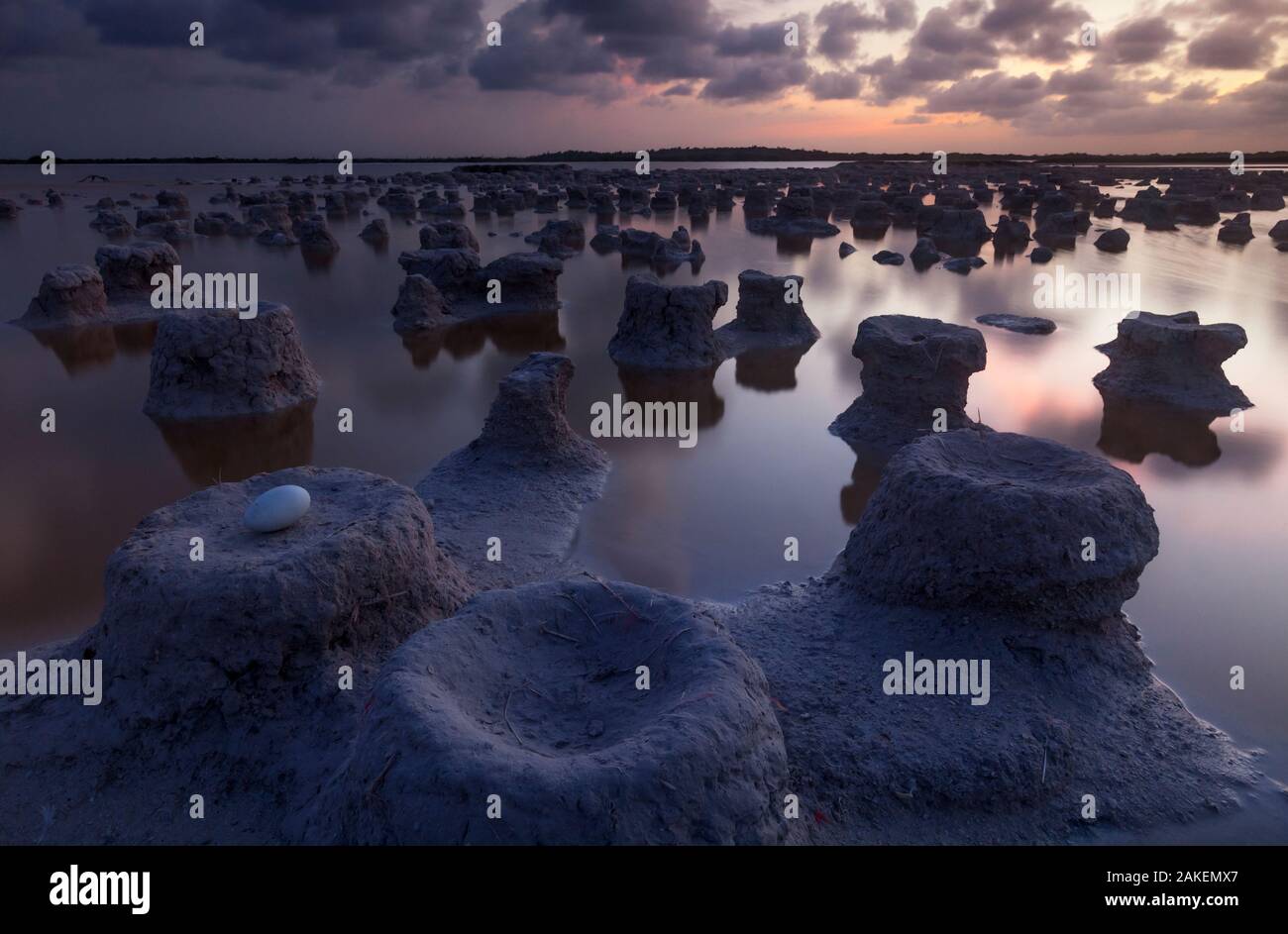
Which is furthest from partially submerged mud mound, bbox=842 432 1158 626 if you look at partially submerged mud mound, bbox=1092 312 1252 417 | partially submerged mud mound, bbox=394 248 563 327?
partially submerged mud mound, bbox=394 248 563 327

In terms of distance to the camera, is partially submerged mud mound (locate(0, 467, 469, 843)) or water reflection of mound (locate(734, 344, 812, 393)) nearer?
partially submerged mud mound (locate(0, 467, 469, 843))

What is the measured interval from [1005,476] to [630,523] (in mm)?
3552

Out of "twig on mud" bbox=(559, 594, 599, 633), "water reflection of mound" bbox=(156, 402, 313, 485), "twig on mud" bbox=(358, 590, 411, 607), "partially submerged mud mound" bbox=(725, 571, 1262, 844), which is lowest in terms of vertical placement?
"partially submerged mud mound" bbox=(725, 571, 1262, 844)

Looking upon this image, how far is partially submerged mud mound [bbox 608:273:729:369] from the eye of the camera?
541 inches

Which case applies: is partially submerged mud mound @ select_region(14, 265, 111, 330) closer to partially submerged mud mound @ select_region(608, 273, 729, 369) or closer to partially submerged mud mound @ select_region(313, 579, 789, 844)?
partially submerged mud mound @ select_region(608, 273, 729, 369)

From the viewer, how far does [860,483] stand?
30.0 feet

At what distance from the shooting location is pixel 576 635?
3.91m

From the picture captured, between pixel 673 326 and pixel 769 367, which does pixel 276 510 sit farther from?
pixel 769 367

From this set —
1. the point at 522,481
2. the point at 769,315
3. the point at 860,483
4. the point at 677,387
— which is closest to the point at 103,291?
the point at 677,387

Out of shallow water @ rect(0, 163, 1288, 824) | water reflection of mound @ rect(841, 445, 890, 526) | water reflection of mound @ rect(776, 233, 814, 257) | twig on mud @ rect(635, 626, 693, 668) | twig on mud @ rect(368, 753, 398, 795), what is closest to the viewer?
twig on mud @ rect(368, 753, 398, 795)

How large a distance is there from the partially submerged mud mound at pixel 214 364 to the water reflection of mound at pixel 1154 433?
36.1 ft

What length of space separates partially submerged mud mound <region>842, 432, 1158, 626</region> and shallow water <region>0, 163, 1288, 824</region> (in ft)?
3.57
